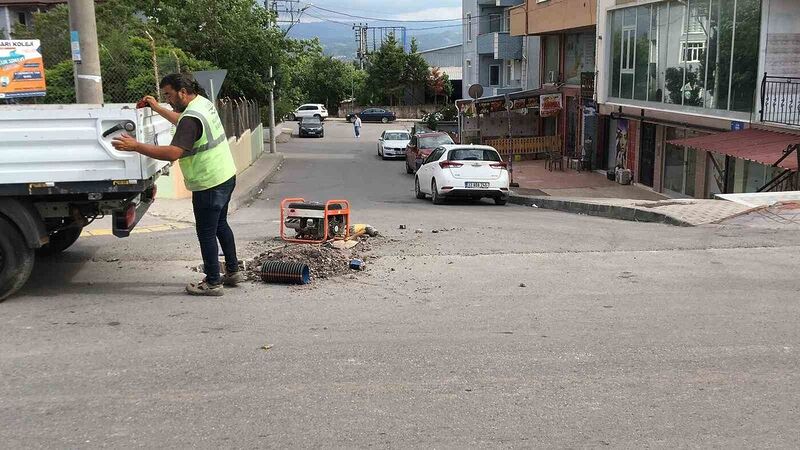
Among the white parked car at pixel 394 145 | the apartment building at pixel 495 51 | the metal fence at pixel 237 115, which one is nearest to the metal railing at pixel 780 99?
the metal fence at pixel 237 115

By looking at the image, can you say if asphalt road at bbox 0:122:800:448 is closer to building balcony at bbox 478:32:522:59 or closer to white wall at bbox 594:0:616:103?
white wall at bbox 594:0:616:103

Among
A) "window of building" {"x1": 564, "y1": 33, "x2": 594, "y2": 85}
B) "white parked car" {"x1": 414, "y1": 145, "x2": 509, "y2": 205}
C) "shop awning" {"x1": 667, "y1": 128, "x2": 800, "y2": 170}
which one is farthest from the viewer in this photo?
"window of building" {"x1": 564, "y1": 33, "x2": 594, "y2": 85}

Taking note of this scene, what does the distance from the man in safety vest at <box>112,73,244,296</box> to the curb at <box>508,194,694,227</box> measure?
744 centimetres

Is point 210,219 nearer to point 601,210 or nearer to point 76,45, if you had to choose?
point 76,45

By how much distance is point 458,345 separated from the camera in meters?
5.56

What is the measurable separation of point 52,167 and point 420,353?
3551 millimetres

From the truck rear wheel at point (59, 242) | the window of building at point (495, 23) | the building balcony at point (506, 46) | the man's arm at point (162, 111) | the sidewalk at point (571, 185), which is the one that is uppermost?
the window of building at point (495, 23)

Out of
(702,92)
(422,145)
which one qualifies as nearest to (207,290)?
(702,92)

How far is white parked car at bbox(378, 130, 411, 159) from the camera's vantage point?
39656 mm

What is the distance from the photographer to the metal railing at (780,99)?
16344 millimetres

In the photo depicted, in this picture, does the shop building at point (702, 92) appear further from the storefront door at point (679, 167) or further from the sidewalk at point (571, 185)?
the sidewalk at point (571, 185)

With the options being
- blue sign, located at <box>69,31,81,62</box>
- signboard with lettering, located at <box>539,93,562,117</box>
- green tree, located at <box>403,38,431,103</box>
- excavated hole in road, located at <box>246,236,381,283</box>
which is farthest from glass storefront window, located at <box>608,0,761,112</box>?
green tree, located at <box>403,38,431,103</box>

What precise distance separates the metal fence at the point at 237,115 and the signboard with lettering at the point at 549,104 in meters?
12.5

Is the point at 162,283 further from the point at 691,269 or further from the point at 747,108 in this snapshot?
the point at 747,108
